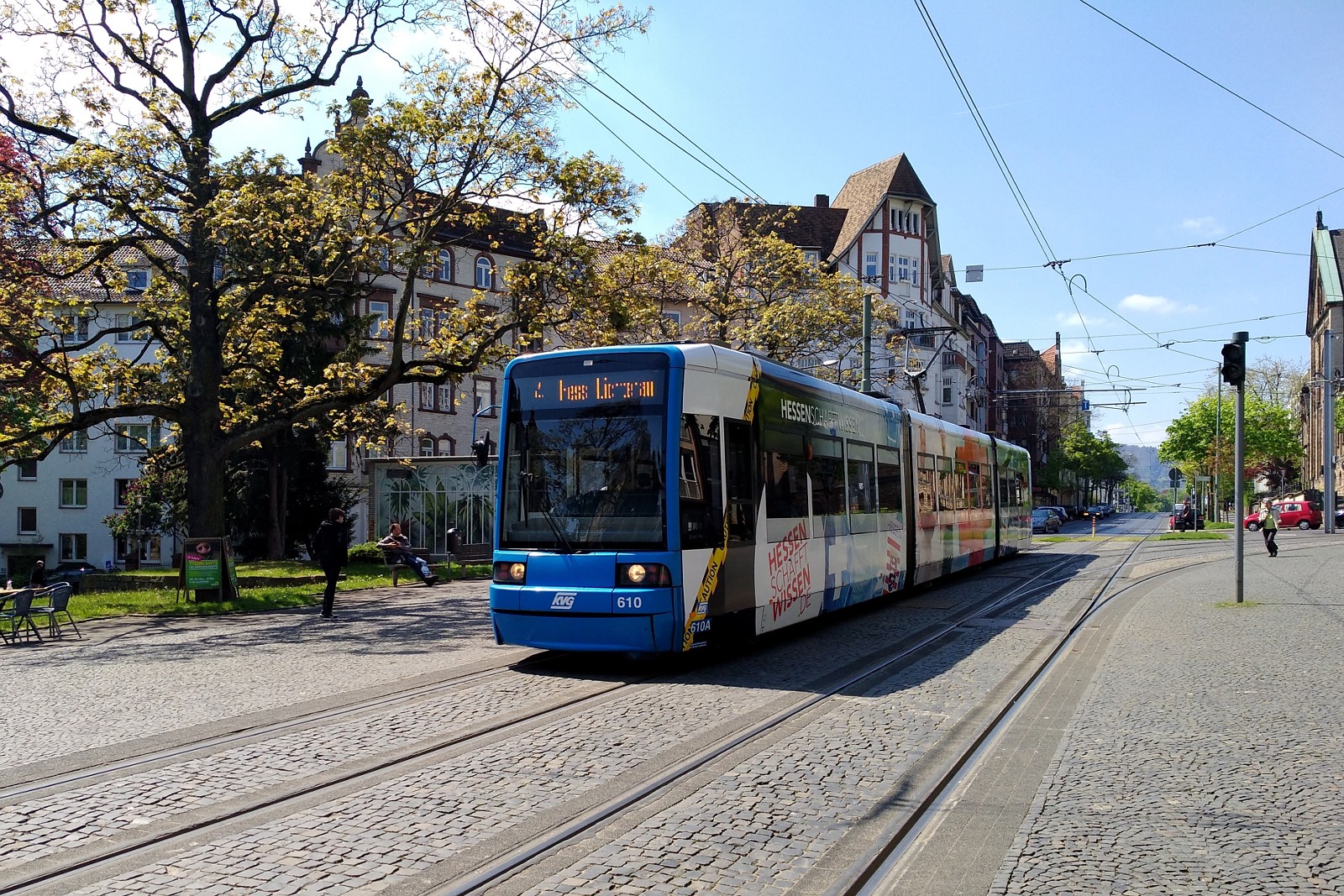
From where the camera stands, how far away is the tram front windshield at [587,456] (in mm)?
10375

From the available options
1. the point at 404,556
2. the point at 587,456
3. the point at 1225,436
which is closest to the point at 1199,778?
the point at 587,456

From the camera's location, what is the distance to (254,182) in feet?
66.4

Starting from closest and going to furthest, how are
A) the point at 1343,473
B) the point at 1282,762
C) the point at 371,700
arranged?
the point at 1282,762, the point at 371,700, the point at 1343,473

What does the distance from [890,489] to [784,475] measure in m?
5.08

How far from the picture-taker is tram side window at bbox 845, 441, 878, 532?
15109 millimetres

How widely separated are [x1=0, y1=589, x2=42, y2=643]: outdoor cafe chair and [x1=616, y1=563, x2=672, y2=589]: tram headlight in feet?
28.6

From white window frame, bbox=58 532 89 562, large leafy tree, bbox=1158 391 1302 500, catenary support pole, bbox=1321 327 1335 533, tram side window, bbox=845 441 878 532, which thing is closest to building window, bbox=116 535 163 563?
white window frame, bbox=58 532 89 562

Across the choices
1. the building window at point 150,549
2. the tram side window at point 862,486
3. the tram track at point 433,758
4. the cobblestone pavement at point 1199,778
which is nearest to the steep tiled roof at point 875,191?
the building window at point 150,549

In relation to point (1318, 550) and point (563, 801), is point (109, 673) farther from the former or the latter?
point (1318, 550)

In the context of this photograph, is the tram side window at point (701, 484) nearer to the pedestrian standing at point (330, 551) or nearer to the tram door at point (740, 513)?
the tram door at point (740, 513)

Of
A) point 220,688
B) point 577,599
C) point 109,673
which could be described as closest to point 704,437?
point 577,599

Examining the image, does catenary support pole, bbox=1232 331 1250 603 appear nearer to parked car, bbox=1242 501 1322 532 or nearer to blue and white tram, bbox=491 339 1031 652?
blue and white tram, bbox=491 339 1031 652

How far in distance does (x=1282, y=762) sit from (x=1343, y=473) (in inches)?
3061

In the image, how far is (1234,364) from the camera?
1586 cm
